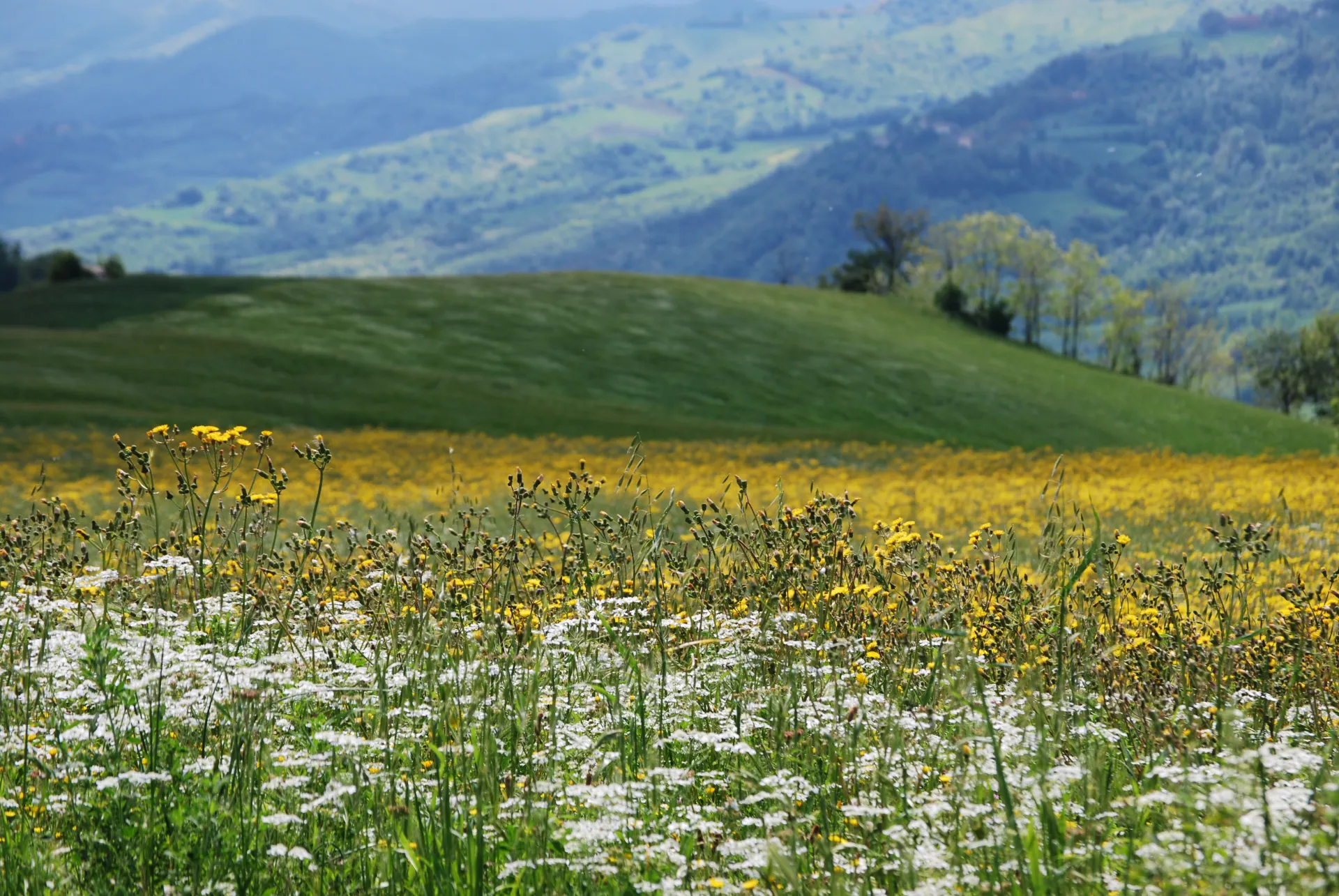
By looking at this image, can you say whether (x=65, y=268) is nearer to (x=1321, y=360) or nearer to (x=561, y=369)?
(x=561, y=369)

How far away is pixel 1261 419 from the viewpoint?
81.4m

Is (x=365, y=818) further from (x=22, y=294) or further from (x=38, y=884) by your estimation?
(x=22, y=294)

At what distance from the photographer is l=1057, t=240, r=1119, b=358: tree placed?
5022 inches

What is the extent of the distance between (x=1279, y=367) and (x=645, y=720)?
154146 mm

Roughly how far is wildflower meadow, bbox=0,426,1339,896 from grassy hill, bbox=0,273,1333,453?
38.2 m

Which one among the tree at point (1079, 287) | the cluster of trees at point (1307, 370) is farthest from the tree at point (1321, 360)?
the tree at point (1079, 287)

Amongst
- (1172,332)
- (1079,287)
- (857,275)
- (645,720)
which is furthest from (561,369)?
(1172,332)

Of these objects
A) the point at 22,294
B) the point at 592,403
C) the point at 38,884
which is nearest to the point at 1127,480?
the point at 38,884

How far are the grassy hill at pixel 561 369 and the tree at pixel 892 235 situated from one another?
51.0 meters

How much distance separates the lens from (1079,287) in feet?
424

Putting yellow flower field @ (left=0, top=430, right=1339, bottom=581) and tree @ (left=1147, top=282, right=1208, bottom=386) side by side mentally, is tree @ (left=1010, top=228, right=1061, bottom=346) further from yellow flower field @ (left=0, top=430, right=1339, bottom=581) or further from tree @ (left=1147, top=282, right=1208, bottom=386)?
yellow flower field @ (left=0, top=430, right=1339, bottom=581)

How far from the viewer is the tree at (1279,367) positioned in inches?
5315

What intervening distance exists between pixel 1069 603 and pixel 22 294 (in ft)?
264

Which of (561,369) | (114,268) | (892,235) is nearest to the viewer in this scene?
(561,369)
